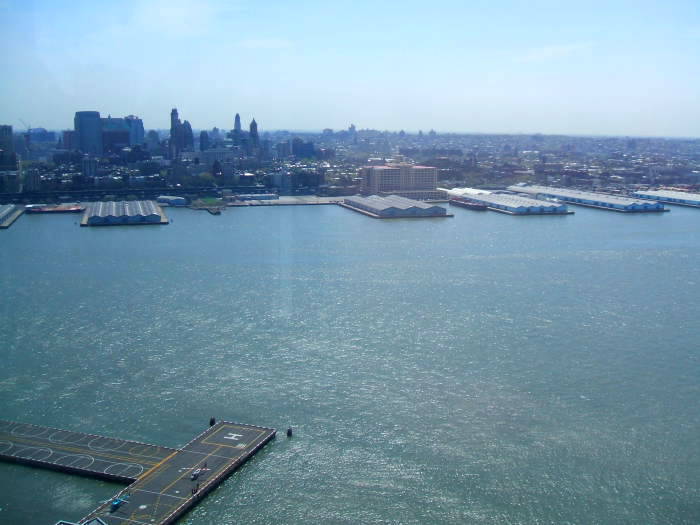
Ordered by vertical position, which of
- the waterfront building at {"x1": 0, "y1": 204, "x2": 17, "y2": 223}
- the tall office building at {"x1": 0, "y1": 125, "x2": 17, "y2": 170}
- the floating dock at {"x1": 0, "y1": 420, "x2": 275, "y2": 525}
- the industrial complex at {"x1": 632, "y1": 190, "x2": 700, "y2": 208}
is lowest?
the floating dock at {"x1": 0, "y1": 420, "x2": 275, "y2": 525}

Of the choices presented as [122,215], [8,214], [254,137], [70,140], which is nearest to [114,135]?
[70,140]

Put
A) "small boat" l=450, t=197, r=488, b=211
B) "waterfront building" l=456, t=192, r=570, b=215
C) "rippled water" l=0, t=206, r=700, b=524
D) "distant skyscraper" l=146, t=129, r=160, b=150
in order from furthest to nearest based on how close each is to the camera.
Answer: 1. "distant skyscraper" l=146, t=129, r=160, b=150
2. "small boat" l=450, t=197, r=488, b=211
3. "waterfront building" l=456, t=192, r=570, b=215
4. "rippled water" l=0, t=206, r=700, b=524

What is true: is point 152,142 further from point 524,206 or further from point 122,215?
point 524,206

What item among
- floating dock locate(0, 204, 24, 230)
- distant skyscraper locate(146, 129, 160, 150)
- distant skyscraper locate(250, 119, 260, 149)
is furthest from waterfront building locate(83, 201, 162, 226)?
distant skyscraper locate(146, 129, 160, 150)

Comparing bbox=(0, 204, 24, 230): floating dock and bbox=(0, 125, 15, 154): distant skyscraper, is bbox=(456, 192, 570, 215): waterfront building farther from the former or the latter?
bbox=(0, 125, 15, 154): distant skyscraper

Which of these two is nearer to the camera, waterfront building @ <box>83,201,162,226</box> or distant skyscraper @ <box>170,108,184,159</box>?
waterfront building @ <box>83,201,162,226</box>

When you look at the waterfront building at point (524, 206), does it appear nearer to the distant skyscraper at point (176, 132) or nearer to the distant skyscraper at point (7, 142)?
the distant skyscraper at point (7, 142)
